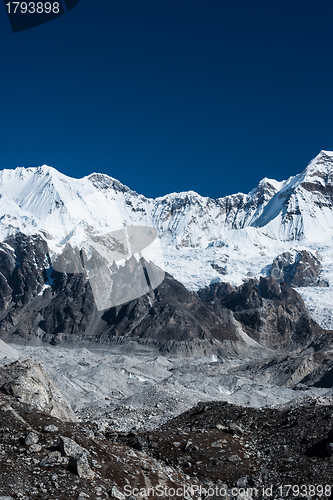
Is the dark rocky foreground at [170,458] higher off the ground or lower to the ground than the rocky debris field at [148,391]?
higher

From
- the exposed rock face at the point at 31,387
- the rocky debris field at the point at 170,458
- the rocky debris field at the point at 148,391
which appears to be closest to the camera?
the rocky debris field at the point at 170,458

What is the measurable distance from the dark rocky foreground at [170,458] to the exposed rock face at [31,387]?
46.6 inches

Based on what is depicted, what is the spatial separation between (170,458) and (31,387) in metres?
12.4

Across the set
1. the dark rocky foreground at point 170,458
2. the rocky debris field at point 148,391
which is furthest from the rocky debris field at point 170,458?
the rocky debris field at point 148,391

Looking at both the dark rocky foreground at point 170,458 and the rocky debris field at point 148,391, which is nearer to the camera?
the dark rocky foreground at point 170,458

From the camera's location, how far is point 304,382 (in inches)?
4990

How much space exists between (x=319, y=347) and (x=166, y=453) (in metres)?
186

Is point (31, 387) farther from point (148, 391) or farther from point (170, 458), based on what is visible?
point (148, 391)

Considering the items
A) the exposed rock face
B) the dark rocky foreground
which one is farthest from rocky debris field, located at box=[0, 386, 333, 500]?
the exposed rock face

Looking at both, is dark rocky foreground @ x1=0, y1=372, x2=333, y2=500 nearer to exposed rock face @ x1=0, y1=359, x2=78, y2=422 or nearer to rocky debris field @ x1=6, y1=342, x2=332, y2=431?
exposed rock face @ x1=0, y1=359, x2=78, y2=422

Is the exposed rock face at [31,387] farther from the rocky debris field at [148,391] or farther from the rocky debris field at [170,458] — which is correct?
the rocky debris field at [170,458]

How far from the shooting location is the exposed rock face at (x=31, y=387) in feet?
96.5

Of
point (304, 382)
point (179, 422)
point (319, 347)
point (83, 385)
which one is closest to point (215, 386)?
point (83, 385)

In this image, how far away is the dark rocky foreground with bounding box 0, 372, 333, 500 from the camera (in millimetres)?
16016
